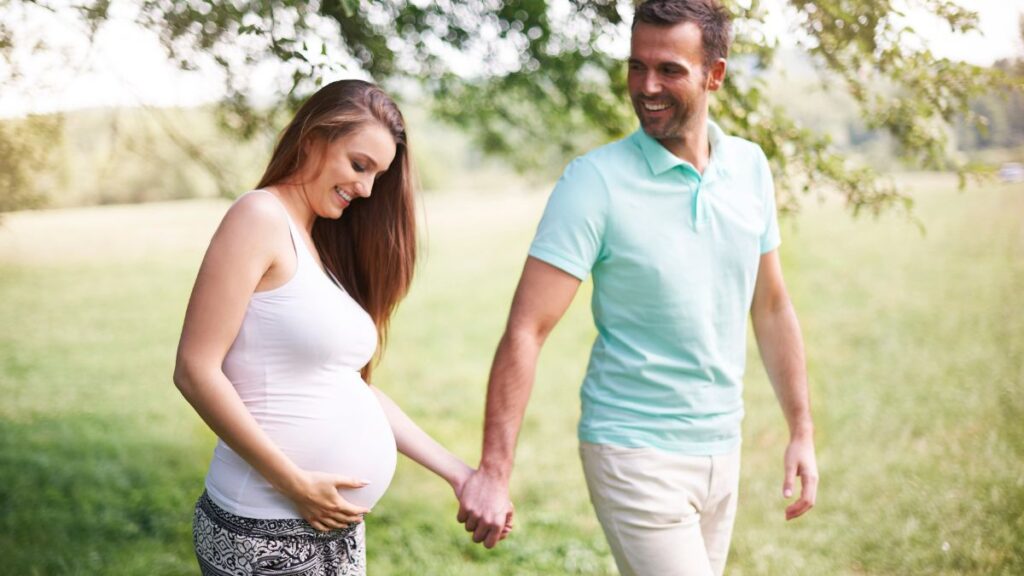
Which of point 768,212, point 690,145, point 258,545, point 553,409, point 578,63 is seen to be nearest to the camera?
point 258,545

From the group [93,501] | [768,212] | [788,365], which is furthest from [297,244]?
[93,501]

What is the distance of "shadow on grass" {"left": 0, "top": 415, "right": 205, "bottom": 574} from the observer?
478 centimetres

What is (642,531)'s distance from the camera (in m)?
2.41

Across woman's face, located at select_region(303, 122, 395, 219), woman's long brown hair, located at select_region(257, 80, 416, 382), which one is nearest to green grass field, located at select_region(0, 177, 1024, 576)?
woman's long brown hair, located at select_region(257, 80, 416, 382)

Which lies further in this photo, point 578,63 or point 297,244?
point 578,63

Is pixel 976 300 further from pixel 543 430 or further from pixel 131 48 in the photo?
pixel 131 48

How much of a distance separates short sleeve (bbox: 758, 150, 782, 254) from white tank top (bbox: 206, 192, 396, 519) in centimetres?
126

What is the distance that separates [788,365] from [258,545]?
166cm

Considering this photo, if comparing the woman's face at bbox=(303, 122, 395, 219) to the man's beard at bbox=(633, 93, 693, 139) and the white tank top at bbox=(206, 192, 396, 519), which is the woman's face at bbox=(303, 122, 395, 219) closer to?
the white tank top at bbox=(206, 192, 396, 519)

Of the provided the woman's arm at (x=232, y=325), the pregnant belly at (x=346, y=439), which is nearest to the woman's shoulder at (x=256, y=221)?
the woman's arm at (x=232, y=325)

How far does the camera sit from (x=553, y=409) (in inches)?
413

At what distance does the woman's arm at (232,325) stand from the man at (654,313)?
1.94ft

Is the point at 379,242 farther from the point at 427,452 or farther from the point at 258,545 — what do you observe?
the point at 258,545

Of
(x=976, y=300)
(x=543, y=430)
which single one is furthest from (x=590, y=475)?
(x=976, y=300)
